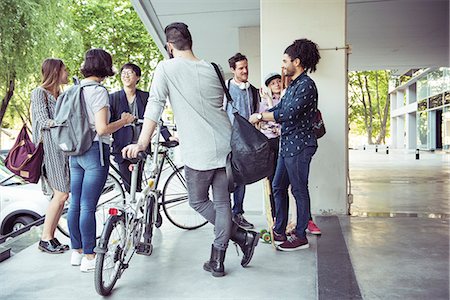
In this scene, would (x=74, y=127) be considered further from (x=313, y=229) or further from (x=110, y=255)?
(x=313, y=229)

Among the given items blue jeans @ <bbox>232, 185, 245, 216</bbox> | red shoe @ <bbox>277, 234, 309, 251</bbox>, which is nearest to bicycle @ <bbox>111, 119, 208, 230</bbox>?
blue jeans @ <bbox>232, 185, 245, 216</bbox>

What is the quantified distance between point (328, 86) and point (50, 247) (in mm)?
3505

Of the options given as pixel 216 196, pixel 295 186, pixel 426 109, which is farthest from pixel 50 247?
pixel 426 109

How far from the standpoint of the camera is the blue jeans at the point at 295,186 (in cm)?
397

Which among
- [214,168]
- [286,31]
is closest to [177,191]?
[214,168]

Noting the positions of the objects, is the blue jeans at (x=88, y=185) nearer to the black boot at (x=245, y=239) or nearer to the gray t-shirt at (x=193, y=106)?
the gray t-shirt at (x=193, y=106)

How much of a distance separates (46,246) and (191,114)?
196 cm

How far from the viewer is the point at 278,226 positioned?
14.1ft

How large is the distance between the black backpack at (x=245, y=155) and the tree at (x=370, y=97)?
36.3 meters

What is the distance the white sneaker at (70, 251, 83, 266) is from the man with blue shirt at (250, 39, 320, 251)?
1.71 m

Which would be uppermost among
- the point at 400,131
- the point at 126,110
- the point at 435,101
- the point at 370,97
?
the point at 370,97

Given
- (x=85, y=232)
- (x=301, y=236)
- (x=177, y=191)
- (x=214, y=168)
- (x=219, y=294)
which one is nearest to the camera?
(x=219, y=294)

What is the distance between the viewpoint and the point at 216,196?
3.46 meters

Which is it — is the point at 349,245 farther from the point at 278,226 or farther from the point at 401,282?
the point at 401,282
